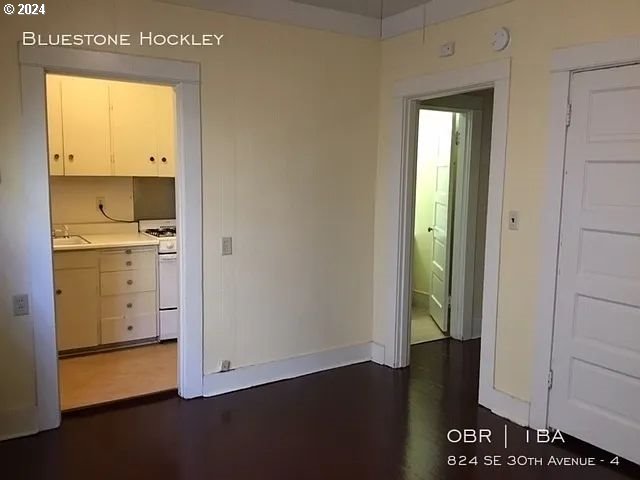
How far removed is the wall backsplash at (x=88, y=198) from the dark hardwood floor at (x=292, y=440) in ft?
6.88

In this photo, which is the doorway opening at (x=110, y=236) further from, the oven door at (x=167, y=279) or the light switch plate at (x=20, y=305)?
the light switch plate at (x=20, y=305)

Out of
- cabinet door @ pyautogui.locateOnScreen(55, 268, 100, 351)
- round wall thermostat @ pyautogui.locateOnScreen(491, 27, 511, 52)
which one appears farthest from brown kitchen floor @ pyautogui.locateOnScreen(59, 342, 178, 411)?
round wall thermostat @ pyautogui.locateOnScreen(491, 27, 511, 52)

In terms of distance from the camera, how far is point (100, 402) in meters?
3.54

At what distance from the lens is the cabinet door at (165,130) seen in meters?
4.82

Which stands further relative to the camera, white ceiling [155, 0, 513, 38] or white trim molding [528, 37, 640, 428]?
white ceiling [155, 0, 513, 38]

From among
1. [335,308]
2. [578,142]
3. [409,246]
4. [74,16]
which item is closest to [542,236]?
[578,142]

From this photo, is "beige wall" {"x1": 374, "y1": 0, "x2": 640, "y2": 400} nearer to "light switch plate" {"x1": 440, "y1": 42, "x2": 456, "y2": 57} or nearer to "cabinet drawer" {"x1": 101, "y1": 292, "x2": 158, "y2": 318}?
"light switch plate" {"x1": 440, "y1": 42, "x2": 456, "y2": 57}

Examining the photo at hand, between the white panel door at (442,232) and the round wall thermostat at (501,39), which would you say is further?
the white panel door at (442,232)

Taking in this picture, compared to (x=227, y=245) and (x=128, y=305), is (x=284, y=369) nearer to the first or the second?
(x=227, y=245)

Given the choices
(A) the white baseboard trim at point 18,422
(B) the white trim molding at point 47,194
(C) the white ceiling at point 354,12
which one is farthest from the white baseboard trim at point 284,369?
(C) the white ceiling at point 354,12

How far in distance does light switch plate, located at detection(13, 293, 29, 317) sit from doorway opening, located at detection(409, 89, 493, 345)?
292 centimetres

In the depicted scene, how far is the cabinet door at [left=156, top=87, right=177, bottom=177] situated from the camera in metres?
4.82

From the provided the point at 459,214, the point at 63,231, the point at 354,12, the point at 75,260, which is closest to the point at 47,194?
the point at 75,260

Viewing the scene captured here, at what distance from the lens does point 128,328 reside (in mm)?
4641
